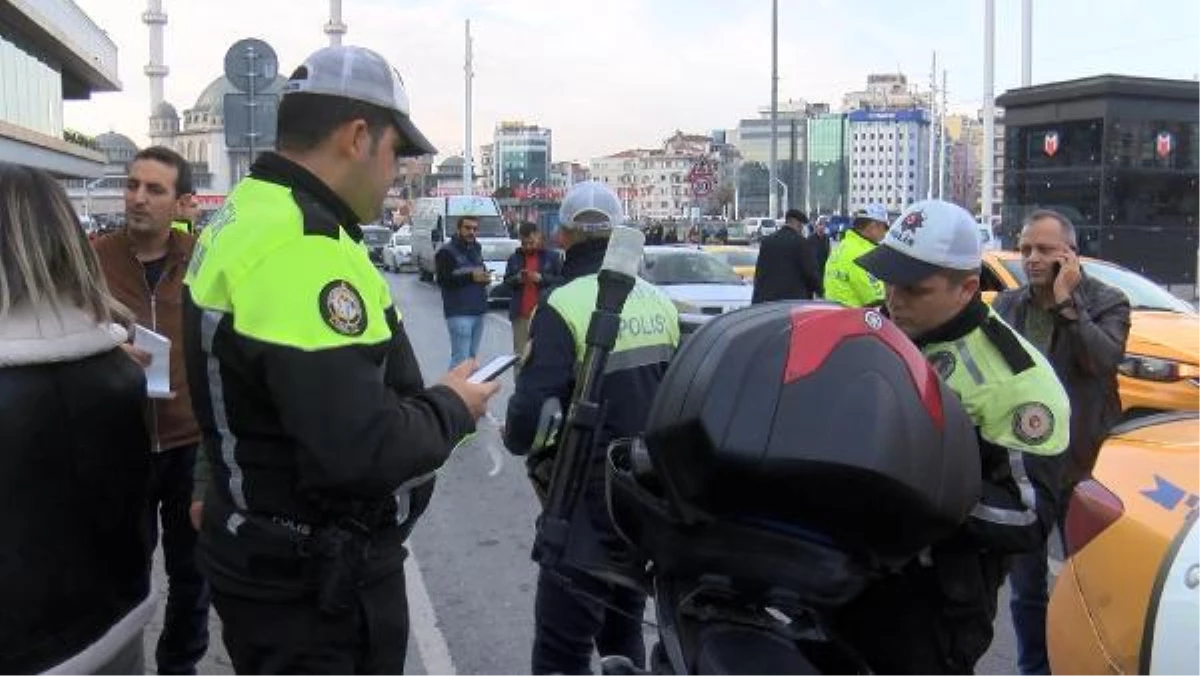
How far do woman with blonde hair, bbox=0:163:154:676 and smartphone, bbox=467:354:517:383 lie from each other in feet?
2.31

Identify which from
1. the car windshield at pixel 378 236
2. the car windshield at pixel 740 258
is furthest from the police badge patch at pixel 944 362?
the car windshield at pixel 378 236

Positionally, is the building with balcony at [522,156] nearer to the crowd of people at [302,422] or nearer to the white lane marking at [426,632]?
the white lane marking at [426,632]

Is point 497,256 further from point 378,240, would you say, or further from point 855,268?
point 378,240

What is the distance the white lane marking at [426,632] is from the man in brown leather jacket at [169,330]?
2.51 feet

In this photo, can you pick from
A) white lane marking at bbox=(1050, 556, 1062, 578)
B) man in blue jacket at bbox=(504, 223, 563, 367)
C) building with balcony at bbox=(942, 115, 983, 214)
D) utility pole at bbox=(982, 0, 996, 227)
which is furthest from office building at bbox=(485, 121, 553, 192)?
white lane marking at bbox=(1050, 556, 1062, 578)

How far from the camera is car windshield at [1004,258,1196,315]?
9227 millimetres

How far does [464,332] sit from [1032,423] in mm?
9587

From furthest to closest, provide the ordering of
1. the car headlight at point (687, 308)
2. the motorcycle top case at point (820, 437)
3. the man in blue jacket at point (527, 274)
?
1. the car headlight at point (687, 308)
2. the man in blue jacket at point (527, 274)
3. the motorcycle top case at point (820, 437)

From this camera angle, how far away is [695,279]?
14.9 metres

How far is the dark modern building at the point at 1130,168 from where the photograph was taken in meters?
19.2

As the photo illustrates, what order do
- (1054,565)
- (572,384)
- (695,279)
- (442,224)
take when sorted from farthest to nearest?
(442,224) < (695,279) < (1054,565) < (572,384)

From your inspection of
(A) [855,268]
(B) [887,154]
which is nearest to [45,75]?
(A) [855,268]

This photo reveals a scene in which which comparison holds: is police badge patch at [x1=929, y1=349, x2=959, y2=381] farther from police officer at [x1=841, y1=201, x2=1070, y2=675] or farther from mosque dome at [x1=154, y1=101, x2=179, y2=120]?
mosque dome at [x1=154, y1=101, x2=179, y2=120]

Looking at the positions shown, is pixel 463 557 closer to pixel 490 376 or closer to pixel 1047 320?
pixel 1047 320
